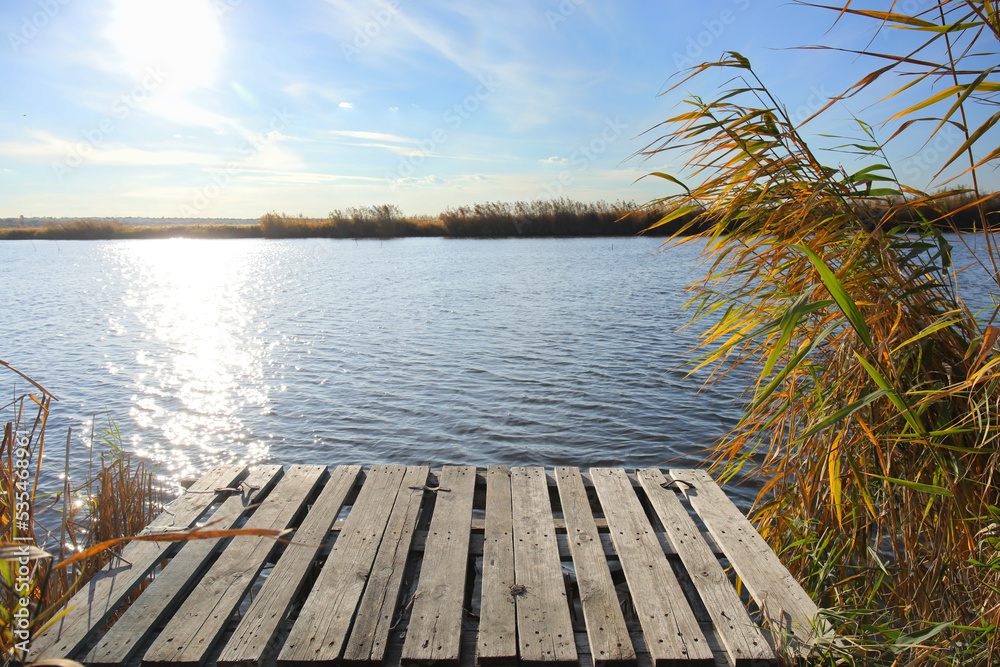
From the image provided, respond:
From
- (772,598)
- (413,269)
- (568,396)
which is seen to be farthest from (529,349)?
(413,269)

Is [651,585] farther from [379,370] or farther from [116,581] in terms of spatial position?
[379,370]

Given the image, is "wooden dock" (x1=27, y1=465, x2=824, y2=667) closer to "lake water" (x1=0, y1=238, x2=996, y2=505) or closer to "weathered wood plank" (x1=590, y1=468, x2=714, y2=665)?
"weathered wood plank" (x1=590, y1=468, x2=714, y2=665)

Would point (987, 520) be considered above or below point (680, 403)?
above

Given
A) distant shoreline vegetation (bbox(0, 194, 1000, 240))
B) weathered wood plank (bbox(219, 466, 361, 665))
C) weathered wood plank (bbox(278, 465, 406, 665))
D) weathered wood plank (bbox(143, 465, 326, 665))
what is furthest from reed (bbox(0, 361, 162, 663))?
distant shoreline vegetation (bbox(0, 194, 1000, 240))

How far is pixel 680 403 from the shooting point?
20.1 ft

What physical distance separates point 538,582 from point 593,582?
0.72 ft

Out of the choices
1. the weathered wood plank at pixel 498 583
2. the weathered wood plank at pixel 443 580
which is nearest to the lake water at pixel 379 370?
the weathered wood plank at pixel 498 583

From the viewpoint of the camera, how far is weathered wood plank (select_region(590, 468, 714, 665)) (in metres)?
1.92

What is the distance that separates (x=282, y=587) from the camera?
7.43ft

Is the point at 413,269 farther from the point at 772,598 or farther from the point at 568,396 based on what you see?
the point at 772,598

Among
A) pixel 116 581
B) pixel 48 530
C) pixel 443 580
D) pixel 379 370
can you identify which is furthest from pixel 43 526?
pixel 379 370

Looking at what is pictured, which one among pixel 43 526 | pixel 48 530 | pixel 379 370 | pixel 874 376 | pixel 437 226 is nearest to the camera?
pixel 874 376

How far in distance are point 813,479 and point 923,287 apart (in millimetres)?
896

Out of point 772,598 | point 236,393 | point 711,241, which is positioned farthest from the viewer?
point 236,393
